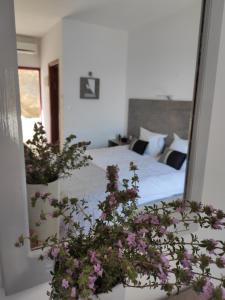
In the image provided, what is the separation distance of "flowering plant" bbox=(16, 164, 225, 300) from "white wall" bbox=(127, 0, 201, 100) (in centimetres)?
147

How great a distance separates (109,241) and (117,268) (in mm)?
53

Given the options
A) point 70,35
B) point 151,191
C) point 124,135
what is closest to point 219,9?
point 151,191

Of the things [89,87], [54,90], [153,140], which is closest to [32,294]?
[54,90]

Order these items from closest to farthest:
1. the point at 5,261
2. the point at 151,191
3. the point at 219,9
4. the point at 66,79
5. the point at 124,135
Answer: the point at 5,261 < the point at 219,9 < the point at 151,191 < the point at 66,79 < the point at 124,135

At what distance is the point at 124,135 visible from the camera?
179 centimetres

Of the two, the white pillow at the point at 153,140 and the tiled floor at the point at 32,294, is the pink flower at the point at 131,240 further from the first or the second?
the white pillow at the point at 153,140

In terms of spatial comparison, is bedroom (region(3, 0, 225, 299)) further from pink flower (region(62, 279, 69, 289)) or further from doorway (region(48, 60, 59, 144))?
pink flower (region(62, 279, 69, 289))

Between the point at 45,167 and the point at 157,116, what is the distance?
172 centimetres

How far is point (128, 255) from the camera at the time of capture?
442 mm

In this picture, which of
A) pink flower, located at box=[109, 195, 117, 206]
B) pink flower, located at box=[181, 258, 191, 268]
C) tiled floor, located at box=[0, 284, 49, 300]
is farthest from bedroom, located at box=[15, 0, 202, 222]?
pink flower, located at box=[181, 258, 191, 268]

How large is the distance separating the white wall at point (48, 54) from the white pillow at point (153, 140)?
94 cm

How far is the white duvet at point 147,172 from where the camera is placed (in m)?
1.07

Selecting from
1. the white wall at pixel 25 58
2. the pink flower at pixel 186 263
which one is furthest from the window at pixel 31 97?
the pink flower at pixel 186 263

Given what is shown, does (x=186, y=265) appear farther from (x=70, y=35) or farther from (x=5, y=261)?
(x=70, y=35)
